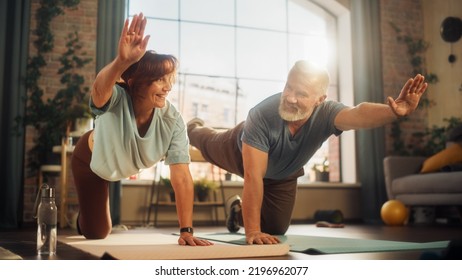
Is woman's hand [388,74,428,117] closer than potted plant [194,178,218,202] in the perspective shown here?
Yes

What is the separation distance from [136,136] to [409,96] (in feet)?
2.70

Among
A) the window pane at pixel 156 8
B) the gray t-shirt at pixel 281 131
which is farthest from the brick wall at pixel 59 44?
the gray t-shirt at pixel 281 131

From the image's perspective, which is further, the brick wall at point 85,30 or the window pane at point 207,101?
the window pane at point 207,101

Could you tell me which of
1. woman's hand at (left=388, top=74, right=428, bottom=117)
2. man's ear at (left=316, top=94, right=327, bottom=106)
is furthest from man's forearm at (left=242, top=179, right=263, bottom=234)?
woman's hand at (left=388, top=74, right=428, bottom=117)

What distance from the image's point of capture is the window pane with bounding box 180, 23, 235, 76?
11.0 feet

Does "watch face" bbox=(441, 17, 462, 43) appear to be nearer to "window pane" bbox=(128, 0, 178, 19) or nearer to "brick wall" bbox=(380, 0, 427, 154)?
"brick wall" bbox=(380, 0, 427, 154)

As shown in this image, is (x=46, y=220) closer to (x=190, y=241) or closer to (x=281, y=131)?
(x=190, y=241)

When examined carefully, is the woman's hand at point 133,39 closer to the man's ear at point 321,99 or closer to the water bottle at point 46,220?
the water bottle at point 46,220

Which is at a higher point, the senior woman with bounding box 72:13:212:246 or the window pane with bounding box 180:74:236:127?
the window pane with bounding box 180:74:236:127

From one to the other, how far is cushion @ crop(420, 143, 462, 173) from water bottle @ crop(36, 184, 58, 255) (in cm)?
269

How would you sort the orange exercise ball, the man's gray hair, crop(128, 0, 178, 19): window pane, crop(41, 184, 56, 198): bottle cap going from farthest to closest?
the orange exercise ball < crop(128, 0, 178, 19): window pane < the man's gray hair < crop(41, 184, 56, 198): bottle cap

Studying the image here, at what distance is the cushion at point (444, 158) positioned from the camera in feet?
11.3

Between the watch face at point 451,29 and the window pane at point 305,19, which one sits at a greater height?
the window pane at point 305,19
